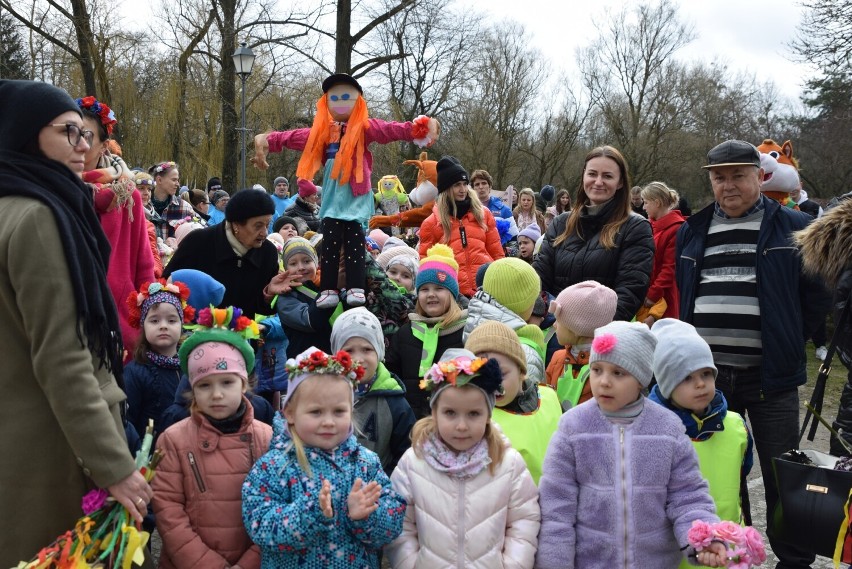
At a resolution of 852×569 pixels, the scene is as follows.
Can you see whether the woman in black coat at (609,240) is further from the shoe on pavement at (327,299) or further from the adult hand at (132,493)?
the adult hand at (132,493)

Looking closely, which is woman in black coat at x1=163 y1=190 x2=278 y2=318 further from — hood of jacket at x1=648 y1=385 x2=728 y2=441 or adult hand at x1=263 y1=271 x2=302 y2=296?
hood of jacket at x1=648 y1=385 x2=728 y2=441

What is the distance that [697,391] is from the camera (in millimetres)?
3098

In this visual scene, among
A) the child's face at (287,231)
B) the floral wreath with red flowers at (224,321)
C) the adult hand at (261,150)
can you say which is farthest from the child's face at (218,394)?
the child's face at (287,231)

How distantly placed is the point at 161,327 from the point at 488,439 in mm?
1867

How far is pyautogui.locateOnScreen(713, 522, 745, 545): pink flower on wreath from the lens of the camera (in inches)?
98.3

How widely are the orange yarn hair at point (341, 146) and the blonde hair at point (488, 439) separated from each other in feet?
8.04

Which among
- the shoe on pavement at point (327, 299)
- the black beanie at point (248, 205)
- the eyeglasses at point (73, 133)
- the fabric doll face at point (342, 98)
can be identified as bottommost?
the shoe on pavement at point (327, 299)

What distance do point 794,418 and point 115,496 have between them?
312 centimetres

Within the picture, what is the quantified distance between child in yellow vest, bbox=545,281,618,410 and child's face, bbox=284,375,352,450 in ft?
4.76

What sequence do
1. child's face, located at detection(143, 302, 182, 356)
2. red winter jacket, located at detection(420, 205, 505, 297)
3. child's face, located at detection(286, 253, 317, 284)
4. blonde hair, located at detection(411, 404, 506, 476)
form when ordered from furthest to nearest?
red winter jacket, located at detection(420, 205, 505, 297), child's face, located at detection(286, 253, 317, 284), child's face, located at detection(143, 302, 182, 356), blonde hair, located at detection(411, 404, 506, 476)

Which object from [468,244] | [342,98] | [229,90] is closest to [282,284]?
[342,98]

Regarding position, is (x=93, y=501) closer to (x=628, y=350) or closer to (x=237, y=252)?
(x=628, y=350)

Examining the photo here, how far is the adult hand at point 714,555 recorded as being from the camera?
2504 millimetres

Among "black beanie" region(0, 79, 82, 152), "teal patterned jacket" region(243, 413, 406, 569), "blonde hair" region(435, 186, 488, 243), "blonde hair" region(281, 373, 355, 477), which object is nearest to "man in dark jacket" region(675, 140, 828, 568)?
"teal patterned jacket" region(243, 413, 406, 569)
